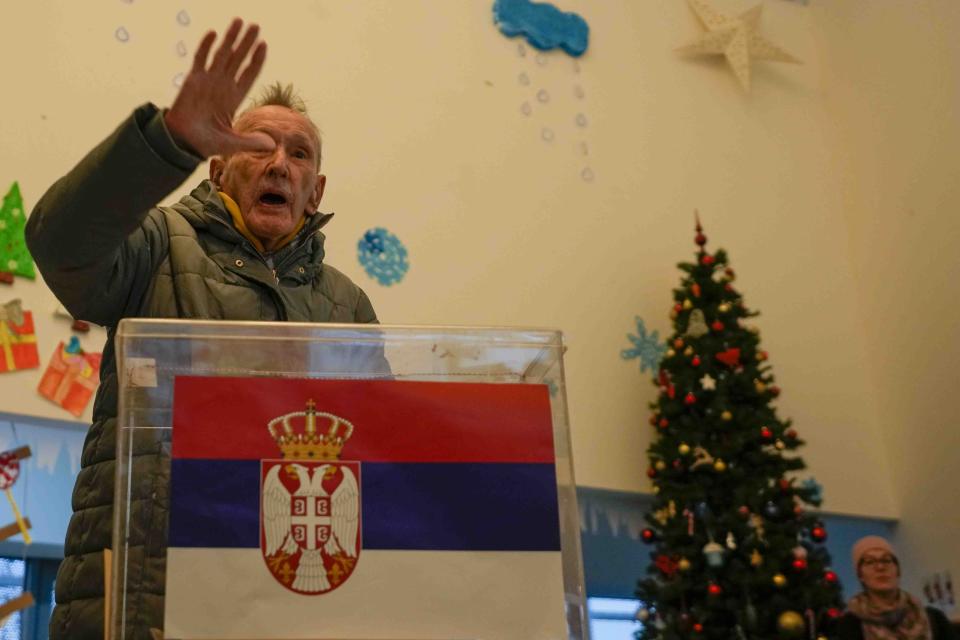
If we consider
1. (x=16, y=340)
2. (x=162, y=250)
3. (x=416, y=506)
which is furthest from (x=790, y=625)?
(x=416, y=506)

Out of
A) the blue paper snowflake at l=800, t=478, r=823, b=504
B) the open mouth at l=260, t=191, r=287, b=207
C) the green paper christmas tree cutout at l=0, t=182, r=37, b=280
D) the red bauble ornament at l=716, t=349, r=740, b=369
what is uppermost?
the green paper christmas tree cutout at l=0, t=182, r=37, b=280

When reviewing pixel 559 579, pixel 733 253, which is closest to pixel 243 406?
pixel 559 579

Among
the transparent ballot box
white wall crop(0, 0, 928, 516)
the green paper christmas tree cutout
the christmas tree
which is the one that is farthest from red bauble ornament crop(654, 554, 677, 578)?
the transparent ballot box

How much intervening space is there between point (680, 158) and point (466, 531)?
4609mm

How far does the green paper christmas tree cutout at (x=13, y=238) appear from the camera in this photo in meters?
3.68

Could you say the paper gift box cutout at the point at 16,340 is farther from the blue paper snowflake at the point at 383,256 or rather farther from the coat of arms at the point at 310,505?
the coat of arms at the point at 310,505

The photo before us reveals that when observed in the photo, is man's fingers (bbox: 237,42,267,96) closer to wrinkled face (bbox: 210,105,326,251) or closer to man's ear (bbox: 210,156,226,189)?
wrinkled face (bbox: 210,105,326,251)

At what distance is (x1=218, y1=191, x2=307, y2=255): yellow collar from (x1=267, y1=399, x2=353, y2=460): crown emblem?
1.94 ft

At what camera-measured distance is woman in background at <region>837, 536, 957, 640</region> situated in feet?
14.8

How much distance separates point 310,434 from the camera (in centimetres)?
106

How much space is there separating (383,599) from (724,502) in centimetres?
379

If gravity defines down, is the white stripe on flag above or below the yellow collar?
below

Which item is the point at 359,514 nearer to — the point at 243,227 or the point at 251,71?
the point at 251,71

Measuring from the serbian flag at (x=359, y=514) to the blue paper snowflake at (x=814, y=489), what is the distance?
389cm
